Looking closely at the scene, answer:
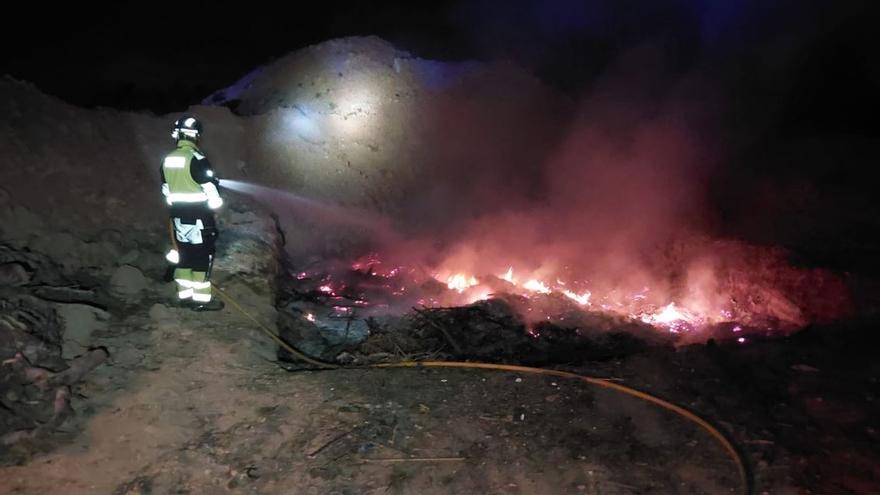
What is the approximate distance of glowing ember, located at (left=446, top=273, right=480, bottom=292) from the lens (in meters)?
8.96

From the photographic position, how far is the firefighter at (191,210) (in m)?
6.20

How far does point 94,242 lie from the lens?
23.9ft

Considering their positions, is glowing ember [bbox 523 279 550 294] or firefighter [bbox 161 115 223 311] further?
glowing ember [bbox 523 279 550 294]

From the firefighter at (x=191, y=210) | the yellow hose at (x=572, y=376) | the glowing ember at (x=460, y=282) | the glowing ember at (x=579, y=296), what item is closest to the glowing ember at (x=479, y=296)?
the glowing ember at (x=460, y=282)

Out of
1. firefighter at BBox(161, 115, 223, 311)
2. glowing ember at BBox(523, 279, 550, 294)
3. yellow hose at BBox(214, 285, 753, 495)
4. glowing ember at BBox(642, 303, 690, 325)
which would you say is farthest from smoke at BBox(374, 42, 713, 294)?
firefighter at BBox(161, 115, 223, 311)

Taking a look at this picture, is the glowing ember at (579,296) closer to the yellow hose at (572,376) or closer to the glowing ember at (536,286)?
the glowing ember at (536,286)

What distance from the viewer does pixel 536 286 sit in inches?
354

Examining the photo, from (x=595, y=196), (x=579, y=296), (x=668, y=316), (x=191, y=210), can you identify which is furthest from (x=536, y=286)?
(x=191, y=210)

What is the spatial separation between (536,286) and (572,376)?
12.1ft

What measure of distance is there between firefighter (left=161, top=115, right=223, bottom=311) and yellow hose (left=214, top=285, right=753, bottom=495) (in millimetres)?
439

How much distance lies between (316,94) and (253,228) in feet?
15.9

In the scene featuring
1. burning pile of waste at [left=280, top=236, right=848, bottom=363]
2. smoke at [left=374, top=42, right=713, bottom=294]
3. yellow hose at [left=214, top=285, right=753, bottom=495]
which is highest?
smoke at [left=374, top=42, right=713, bottom=294]

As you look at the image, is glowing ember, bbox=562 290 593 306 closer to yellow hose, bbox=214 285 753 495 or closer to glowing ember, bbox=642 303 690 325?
glowing ember, bbox=642 303 690 325

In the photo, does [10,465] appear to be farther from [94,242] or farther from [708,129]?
[708,129]
